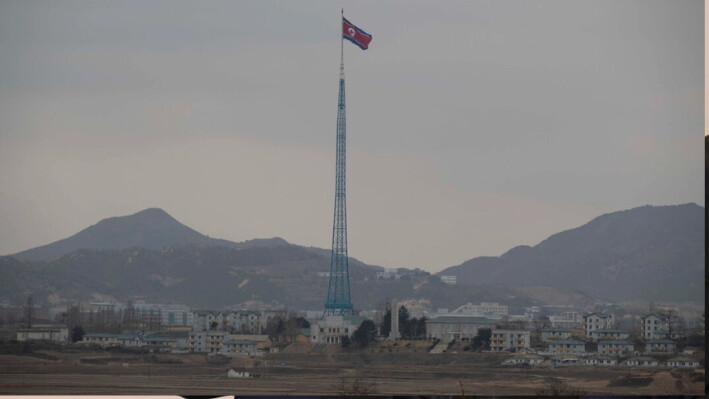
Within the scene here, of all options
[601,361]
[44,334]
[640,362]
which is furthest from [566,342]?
[44,334]

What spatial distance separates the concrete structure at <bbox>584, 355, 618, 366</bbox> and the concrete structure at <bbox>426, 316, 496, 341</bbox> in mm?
1432

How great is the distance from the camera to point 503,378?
16.0m

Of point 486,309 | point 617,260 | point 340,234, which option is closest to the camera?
point 340,234

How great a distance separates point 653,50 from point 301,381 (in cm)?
595

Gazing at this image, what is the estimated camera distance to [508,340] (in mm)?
17125

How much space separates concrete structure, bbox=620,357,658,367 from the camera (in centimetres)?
1622

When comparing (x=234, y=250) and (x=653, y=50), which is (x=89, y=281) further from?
(x=653, y=50)

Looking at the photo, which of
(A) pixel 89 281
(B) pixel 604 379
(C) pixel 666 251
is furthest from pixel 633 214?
(A) pixel 89 281

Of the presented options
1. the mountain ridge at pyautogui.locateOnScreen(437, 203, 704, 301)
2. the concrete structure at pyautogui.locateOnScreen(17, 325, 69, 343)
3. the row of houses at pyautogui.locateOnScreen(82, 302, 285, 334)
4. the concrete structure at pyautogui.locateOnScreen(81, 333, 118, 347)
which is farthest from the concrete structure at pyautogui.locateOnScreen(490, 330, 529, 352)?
the concrete structure at pyautogui.locateOnScreen(17, 325, 69, 343)

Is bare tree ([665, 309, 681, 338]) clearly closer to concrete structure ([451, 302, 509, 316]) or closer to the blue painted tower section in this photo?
concrete structure ([451, 302, 509, 316])

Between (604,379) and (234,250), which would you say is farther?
(234,250)

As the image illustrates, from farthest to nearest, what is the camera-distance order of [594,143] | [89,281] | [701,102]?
1. [89,281]
2. [594,143]
3. [701,102]

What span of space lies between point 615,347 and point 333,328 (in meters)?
3.79

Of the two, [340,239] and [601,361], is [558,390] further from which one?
[340,239]
